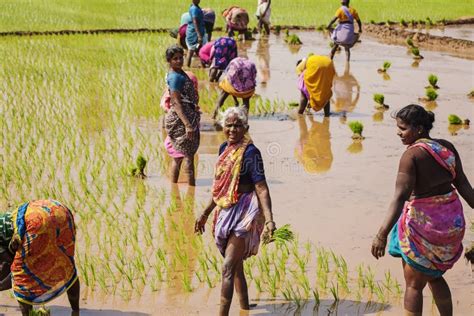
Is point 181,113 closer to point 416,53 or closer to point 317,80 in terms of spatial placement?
point 317,80

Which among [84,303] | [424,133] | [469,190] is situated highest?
[424,133]

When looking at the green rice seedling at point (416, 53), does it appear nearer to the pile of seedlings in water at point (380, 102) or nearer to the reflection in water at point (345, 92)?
the reflection in water at point (345, 92)

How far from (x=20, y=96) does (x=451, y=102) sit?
6787mm

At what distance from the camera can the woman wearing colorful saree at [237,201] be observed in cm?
542

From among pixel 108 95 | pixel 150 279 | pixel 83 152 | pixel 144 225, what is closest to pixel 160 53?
pixel 108 95

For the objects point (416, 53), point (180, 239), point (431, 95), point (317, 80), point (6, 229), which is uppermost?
point (416, 53)

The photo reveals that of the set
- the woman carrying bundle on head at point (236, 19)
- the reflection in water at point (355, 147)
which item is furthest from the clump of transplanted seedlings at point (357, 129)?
the woman carrying bundle on head at point (236, 19)

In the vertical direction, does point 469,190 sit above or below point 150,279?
above

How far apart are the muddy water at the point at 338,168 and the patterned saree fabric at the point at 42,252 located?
43 cm

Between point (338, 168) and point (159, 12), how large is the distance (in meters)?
17.5

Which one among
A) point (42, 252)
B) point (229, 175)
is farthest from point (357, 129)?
point (42, 252)

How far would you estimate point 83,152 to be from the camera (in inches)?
407

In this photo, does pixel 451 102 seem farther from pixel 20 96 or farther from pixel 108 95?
pixel 20 96

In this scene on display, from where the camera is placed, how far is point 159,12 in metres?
26.4
